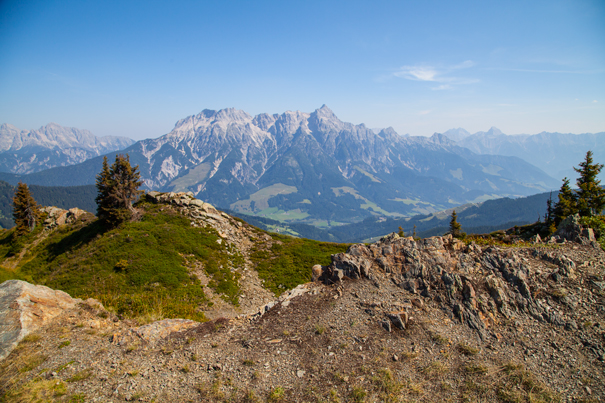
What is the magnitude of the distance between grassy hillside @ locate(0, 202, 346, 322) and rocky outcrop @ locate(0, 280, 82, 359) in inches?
157

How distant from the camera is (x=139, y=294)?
25.2 m

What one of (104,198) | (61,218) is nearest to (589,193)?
(104,198)

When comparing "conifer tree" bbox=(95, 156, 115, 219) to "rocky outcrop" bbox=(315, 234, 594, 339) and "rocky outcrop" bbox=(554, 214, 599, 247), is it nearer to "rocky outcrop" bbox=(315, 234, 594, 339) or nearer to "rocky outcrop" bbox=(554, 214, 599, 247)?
"rocky outcrop" bbox=(315, 234, 594, 339)

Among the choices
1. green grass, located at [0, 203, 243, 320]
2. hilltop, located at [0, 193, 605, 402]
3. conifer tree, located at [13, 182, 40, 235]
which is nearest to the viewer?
hilltop, located at [0, 193, 605, 402]

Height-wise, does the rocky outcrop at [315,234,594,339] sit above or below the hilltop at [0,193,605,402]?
above

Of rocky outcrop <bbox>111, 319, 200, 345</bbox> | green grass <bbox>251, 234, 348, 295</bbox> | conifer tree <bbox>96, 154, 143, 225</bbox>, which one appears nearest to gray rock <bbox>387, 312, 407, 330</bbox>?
rocky outcrop <bbox>111, 319, 200, 345</bbox>

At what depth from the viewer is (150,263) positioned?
2989 centimetres

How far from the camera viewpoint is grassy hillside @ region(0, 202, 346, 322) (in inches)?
1006

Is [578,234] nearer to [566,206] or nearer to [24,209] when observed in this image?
[566,206]

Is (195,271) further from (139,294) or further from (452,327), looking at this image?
(452,327)

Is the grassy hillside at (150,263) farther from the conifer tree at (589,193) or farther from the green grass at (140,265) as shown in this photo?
the conifer tree at (589,193)

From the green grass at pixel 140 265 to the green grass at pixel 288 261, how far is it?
365 cm

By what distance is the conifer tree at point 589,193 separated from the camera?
41375 mm

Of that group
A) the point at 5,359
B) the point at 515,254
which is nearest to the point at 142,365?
the point at 5,359
